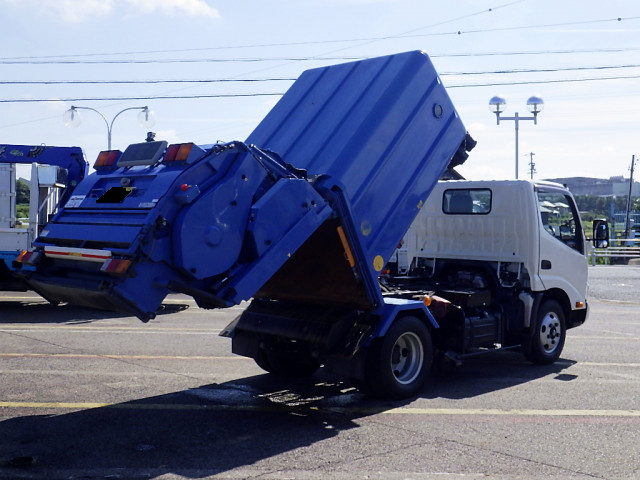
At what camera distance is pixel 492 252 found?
10422 mm

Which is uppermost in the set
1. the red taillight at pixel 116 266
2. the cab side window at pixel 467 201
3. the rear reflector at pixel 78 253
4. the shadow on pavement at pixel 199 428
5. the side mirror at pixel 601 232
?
the cab side window at pixel 467 201

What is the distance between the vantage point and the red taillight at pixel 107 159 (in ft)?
26.2

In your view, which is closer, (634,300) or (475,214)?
(475,214)

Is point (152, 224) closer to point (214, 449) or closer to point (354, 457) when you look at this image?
point (214, 449)

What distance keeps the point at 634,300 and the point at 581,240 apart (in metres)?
10.4

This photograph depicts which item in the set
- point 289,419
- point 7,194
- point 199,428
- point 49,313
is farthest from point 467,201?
point 7,194

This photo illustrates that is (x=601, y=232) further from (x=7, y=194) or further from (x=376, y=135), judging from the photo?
(x=7, y=194)

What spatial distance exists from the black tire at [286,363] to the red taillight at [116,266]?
9.37 ft

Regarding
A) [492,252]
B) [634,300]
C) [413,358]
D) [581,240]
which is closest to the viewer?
[413,358]

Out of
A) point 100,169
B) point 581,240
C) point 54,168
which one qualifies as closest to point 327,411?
point 100,169

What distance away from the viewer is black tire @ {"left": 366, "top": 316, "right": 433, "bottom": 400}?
26.1 feet

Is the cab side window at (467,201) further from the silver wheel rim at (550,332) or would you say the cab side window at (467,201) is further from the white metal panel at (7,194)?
the white metal panel at (7,194)

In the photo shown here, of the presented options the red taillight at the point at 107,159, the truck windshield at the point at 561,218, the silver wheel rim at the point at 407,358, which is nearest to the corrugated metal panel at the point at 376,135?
the silver wheel rim at the point at 407,358

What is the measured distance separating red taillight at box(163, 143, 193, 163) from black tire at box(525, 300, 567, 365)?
211 inches
